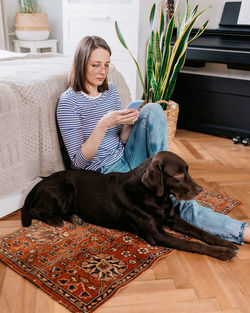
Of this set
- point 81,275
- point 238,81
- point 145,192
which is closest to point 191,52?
point 238,81

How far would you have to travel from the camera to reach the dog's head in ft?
4.64

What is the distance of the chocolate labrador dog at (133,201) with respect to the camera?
1.45 meters

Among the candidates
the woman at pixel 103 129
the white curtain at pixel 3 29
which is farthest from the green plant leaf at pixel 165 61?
the white curtain at pixel 3 29

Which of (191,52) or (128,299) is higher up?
(191,52)

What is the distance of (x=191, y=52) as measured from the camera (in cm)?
292

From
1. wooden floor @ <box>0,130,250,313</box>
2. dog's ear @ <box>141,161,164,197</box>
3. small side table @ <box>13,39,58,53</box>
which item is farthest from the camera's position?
small side table @ <box>13,39,58,53</box>

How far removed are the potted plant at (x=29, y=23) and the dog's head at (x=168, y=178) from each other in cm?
339

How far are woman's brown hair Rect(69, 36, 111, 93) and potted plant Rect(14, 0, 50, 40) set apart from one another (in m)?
2.81

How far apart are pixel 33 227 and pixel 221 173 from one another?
1382mm

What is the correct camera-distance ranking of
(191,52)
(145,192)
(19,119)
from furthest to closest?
1. (191,52)
2. (19,119)
3. (145,192)

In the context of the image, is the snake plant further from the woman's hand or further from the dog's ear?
the dog's ear

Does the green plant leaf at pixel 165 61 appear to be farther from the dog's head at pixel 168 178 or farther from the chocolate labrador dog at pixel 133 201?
the dog's head at pixel 168 178

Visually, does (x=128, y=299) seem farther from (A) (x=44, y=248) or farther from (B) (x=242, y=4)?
(B) (x=242, y=4)

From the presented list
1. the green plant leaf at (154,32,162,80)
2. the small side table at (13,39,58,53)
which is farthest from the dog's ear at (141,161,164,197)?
the small side table at (13,39,58,53)
